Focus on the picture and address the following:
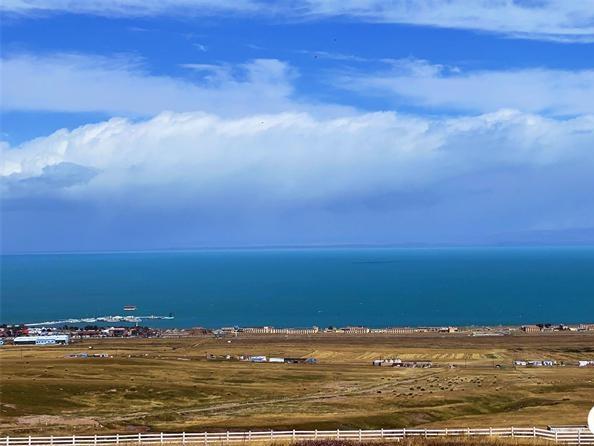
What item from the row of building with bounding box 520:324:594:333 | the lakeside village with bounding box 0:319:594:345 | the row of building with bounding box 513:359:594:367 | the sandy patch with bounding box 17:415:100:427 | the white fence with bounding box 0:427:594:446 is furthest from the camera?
the row of building with bounding box 520:324:594:333

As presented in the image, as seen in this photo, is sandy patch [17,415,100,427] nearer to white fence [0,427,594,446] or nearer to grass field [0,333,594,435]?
grass field [0,333,594,435]

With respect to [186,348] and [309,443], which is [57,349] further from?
[309,443]

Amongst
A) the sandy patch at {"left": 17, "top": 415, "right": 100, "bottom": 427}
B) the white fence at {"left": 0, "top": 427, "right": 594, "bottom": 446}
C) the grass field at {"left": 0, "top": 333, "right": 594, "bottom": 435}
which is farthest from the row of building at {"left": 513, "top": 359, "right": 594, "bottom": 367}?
the sandy patch at {"left": 17, "top": 415, "right": 100, "bottom": 427}

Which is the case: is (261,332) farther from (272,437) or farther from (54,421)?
(272,437)

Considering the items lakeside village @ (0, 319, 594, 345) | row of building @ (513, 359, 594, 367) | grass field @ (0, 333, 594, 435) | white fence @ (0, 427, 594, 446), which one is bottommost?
white fence @ (0, 427, 594, 446)

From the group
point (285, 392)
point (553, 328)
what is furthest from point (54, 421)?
point (553, 328)

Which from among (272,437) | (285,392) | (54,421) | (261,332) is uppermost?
(261,332)
